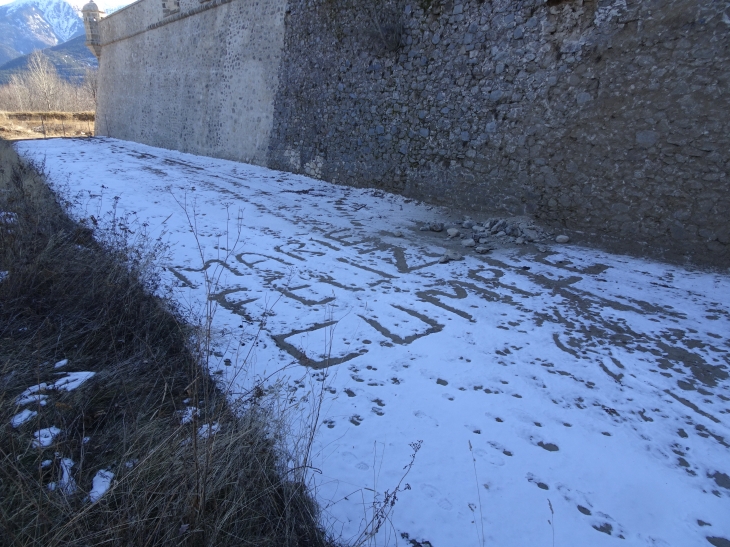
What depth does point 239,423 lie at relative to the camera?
2307 mm

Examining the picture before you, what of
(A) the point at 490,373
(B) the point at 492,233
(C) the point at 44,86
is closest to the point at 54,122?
(C) the point at 44,86

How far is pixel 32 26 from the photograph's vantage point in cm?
15750

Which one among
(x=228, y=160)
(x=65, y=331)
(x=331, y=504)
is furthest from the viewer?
(x=228, y=160)

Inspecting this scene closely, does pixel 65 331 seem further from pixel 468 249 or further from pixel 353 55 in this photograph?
pixel 353 55

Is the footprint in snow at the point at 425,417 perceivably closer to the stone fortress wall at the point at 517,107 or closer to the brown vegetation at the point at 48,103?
the stone fortress wall at the point at 517,107

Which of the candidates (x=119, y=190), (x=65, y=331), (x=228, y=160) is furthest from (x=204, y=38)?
(x=65, y=331)

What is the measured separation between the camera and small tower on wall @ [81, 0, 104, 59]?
22156 mm

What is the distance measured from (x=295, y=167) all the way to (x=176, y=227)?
4.85 m

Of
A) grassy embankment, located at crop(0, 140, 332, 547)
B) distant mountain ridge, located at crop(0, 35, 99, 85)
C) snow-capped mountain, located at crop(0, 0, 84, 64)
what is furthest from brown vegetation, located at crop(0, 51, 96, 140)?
snow-capped mountain, located at crop(0, 0, 84, 64)

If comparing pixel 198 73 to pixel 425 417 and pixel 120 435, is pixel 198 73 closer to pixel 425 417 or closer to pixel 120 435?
pixel 120 435

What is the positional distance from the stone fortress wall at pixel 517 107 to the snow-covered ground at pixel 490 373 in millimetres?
781

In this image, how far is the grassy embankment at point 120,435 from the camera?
1656 mm

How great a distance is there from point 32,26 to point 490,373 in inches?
8370

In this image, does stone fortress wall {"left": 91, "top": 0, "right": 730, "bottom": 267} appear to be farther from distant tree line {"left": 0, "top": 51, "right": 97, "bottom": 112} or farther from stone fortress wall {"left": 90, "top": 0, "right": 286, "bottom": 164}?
distant tree line {"left": 0, "top": 51, "right": 97, "bottom": 112}
